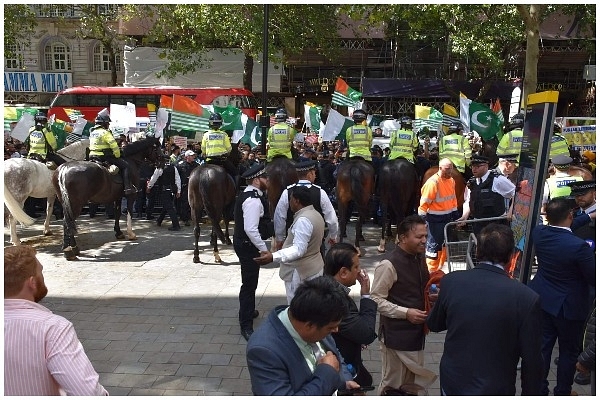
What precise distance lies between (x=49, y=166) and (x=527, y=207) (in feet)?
32.7

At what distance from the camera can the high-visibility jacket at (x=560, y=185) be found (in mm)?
6613

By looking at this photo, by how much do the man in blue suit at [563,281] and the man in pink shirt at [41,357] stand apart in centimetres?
325

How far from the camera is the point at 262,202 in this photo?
6344 millimetres

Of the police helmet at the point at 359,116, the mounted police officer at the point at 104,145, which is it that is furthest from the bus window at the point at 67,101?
the police helmet at the point at 359,116

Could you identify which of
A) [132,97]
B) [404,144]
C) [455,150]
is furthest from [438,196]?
Answer: [132,97]

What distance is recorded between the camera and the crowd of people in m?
2.67

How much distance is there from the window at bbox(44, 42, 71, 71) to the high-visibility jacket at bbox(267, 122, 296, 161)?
34322 millimetres

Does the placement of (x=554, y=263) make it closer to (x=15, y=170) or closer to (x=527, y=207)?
(x=527, y=207)

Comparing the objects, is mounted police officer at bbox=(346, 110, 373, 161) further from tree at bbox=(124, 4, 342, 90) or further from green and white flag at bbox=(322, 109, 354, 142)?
tree at bbox=(124, 4, 342, 90)

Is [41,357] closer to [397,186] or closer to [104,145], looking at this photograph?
[397,186]

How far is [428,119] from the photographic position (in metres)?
14.1

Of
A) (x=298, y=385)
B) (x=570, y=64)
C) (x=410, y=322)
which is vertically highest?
(x=570, y=64)

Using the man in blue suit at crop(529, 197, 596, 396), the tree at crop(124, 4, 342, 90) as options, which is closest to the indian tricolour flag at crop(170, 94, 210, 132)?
the man in blue suit at crop(529, 197, 596, 396)

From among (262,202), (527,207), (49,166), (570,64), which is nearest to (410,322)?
(527,207)
